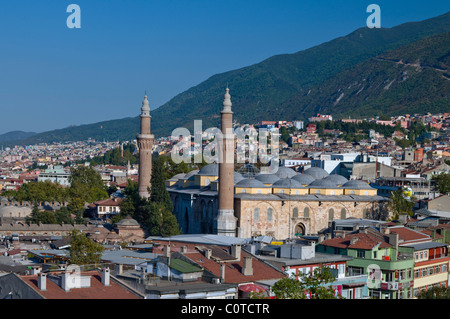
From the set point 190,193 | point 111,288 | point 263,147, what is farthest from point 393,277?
point 263,147

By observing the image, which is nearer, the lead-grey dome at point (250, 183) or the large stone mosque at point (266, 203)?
the large stone mosque at point (266, 203)

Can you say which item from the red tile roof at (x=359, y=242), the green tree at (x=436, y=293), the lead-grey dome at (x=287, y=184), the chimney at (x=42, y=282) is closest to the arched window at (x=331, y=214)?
the lead-grey dome at (x=287, y=184)

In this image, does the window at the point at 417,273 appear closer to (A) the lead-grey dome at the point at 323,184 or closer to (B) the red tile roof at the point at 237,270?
(B) the red tile roof at the point at 237,270

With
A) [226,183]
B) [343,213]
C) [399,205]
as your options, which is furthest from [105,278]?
[399,205]

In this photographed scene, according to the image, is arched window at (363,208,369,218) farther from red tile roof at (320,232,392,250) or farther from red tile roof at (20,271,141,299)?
red tile roof at (20,271,141,299)

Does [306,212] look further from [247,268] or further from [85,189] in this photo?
[85,189]

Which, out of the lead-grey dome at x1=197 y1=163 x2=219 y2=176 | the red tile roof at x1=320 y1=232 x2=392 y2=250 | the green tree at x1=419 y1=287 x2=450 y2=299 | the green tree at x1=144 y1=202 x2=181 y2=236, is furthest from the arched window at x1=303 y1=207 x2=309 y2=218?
the green tree at x1=419 y1=287 x2=450 y2=299
